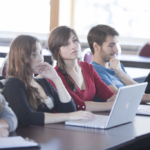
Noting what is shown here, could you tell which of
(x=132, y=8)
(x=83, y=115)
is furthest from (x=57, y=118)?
(x=132, y=8)

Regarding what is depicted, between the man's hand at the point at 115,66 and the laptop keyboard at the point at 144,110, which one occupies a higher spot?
the man's hand at the point at 115,66

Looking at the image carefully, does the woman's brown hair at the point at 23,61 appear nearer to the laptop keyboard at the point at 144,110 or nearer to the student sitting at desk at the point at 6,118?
the student sitting at desk at the point at 6,118

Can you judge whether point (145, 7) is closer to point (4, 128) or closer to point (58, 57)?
point (58, 57)

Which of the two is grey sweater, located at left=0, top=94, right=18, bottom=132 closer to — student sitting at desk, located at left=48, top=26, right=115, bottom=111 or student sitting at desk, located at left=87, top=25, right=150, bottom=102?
student sitting at desk, located at left=48, top=26, right=115, bottom=111

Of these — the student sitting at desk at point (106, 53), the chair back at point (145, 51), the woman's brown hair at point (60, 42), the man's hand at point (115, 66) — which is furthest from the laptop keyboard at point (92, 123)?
the chair back at point (145, 51)

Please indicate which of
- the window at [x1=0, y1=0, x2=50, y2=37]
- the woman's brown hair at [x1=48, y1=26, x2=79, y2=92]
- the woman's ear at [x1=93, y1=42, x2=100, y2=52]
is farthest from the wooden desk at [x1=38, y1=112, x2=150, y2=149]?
the window at [x1=0, y1=0, x2=50, y2=37]

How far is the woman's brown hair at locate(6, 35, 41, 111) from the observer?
5.52ft

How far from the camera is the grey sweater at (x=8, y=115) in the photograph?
145 cm

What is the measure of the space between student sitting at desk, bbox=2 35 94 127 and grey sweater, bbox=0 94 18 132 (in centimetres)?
9

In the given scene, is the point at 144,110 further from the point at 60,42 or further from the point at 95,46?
the point at 95,46

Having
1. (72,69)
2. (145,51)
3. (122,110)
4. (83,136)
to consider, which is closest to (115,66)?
(72,69)

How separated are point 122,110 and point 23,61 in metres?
0.58

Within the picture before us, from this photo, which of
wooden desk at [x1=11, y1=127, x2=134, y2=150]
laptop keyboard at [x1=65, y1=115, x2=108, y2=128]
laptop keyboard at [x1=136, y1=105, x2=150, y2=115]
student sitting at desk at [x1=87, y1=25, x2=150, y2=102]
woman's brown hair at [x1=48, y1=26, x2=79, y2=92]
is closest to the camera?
wooden desk at [x1=11, y1=127, x2=134, y2=150]

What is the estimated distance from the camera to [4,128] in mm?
1420
